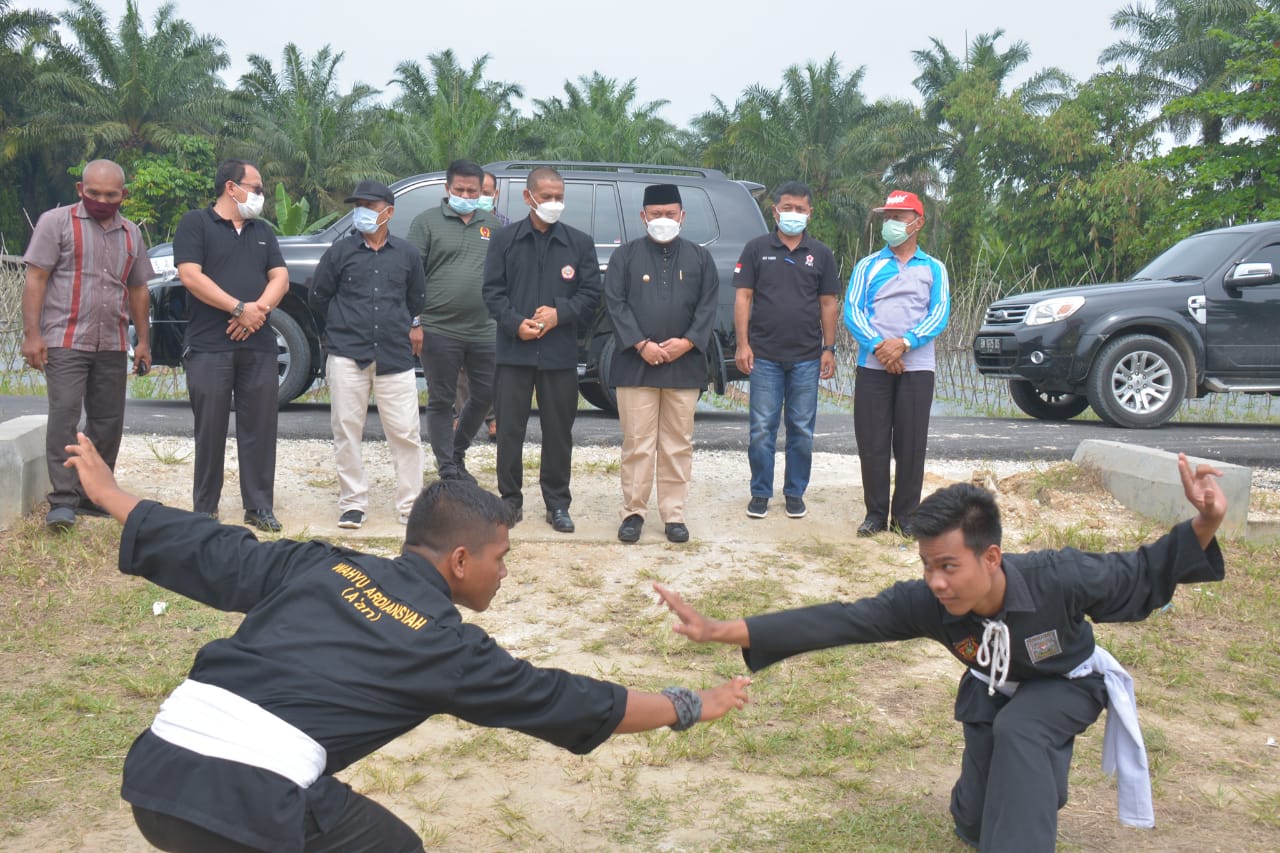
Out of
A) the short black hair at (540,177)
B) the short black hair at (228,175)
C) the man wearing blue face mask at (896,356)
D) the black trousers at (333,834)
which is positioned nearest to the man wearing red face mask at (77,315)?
the short black hair at (228,175)

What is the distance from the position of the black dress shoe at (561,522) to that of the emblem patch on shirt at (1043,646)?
3.82 m

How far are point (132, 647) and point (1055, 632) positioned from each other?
3.72 meters

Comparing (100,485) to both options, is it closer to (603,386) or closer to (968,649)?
(968,649)

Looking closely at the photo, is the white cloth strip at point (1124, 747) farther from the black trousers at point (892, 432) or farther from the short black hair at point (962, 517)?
the black trousers at point (892, 432)

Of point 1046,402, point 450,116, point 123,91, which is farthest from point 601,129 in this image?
point 1046,402

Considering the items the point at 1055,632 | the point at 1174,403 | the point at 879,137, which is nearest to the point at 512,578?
the point at 1055,632

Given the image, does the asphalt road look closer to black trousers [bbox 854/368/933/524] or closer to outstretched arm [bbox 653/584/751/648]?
black trousers [bbox 854/368/933/524]

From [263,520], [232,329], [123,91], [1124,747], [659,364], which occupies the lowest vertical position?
[263,520]

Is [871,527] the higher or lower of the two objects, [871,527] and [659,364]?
the lower

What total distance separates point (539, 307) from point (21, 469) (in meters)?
2.87

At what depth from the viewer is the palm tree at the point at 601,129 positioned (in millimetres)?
48875

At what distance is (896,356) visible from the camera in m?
6.90

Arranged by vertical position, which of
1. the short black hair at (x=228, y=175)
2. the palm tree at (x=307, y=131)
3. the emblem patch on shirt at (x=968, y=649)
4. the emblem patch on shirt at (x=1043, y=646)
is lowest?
the emblem patch on shirt at (x=968, y=649)

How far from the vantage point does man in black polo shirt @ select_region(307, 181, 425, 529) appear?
6.84 metres
